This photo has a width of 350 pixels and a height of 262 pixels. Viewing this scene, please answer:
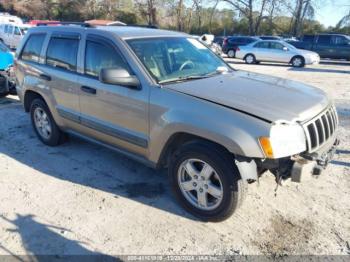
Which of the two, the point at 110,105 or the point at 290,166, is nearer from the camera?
the point at 290,166

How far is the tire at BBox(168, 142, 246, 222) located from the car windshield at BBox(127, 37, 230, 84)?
880 mm

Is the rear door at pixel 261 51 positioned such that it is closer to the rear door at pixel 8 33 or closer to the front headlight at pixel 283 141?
the rear door at pixel 8 33

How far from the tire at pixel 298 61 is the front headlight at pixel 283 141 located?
708 inches

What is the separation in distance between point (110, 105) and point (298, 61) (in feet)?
58.5

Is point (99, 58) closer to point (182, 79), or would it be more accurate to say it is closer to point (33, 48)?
point (182, 79)

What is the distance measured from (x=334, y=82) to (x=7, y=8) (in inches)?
1950

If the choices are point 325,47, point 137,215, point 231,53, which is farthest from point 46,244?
point 325,47

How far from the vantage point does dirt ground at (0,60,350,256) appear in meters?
3.14

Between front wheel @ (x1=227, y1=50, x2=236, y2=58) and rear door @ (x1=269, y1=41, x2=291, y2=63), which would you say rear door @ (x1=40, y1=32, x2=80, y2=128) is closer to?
rear door @ (x1=269, y1=41, x2=291, y2=63)

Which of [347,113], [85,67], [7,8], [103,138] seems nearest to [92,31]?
[85,67]

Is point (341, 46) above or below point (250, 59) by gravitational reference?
above

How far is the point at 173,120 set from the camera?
3.40 m

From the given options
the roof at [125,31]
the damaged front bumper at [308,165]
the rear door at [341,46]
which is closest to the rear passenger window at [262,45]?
the rear door at [341,46]

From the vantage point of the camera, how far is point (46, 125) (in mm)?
5445
